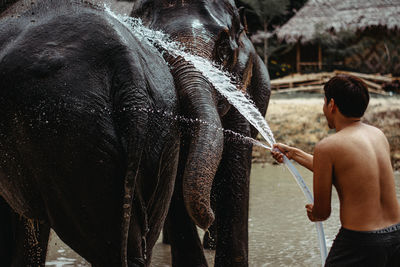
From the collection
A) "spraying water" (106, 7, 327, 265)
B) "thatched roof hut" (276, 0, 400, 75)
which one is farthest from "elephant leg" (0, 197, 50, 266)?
"thatched roof hut" (276, 0, 400, 75)

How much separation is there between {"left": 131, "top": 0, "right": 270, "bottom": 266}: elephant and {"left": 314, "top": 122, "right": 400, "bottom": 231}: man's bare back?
54cm

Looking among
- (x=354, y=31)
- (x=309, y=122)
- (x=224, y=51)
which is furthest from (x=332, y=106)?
(x=354, y=31)

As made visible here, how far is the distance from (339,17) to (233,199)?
684 inches

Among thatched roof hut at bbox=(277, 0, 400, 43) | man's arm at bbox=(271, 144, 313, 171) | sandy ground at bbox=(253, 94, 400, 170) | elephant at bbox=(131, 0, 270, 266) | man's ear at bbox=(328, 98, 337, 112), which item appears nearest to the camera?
man's ear at bbox=(328, 98, 337, 112)

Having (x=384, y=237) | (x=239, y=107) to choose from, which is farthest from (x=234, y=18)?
(x=384, y=237)

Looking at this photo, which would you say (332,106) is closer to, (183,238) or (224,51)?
(224,51)

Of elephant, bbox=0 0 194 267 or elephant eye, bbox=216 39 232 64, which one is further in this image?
elephant eye, bbox=216 39 232 64

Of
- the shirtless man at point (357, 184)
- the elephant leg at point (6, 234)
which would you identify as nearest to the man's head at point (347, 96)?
the shirtless man at point (357, 184)

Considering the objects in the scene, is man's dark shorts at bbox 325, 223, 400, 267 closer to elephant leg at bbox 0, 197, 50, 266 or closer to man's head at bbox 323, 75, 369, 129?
man's head at bbox 323, 75, 369, 129

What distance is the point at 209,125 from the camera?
8.57ft

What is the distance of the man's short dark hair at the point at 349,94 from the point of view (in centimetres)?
226

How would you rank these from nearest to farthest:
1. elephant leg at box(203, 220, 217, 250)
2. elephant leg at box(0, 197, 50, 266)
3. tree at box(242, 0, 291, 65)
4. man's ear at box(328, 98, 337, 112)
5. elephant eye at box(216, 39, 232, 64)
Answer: man's ear at box(328, 98, 337, 112), elephant leg at box(0, 197, 50, 266), elephant eye at box(216, 39, 232, 64), elephant leg at box(203, 220, 217, 250), tree at box(242, 0, 291, 65)

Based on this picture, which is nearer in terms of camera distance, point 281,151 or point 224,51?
point 281,151

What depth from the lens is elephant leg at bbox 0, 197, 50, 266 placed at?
9.37 feet
